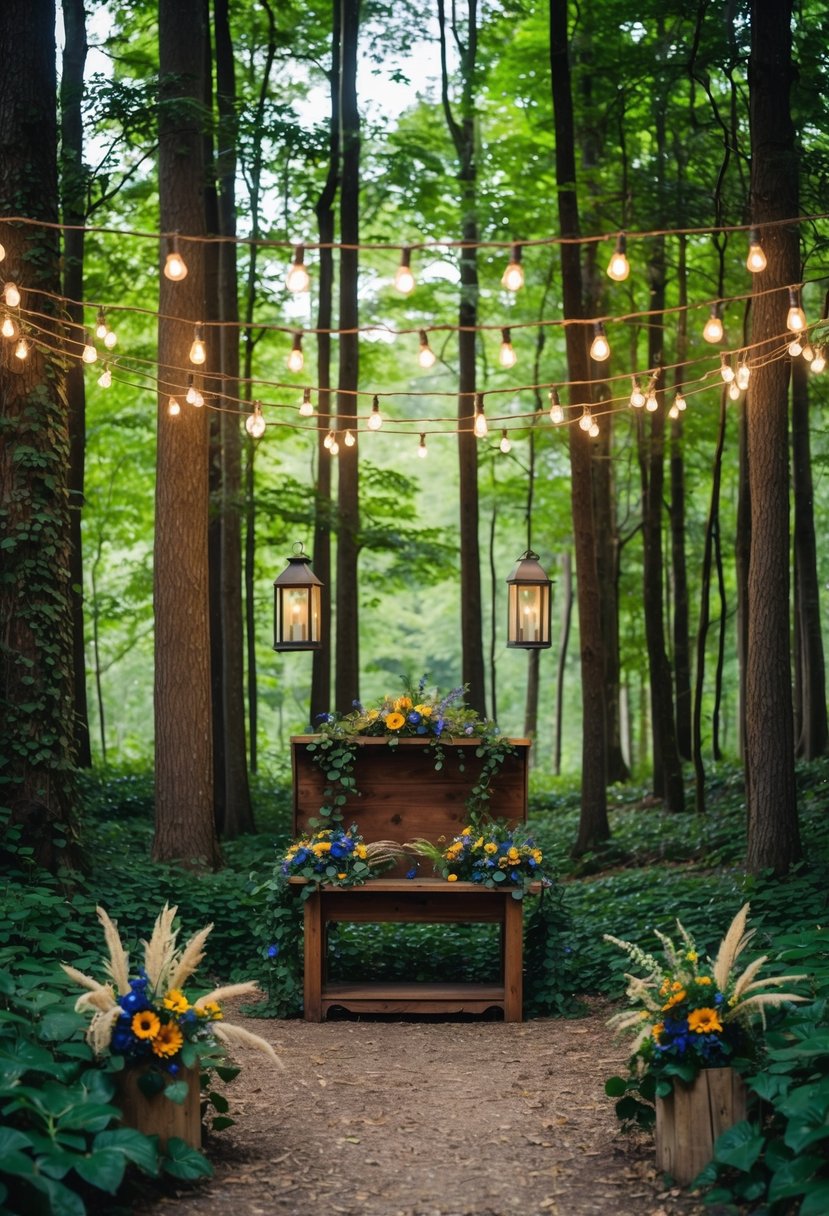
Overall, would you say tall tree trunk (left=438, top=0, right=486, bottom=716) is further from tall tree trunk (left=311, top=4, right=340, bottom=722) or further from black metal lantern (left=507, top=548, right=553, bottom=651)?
black metal lantern (left=507, top=548, right=553, bottom=651)

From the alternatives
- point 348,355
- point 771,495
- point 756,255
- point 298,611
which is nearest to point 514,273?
point 756,255

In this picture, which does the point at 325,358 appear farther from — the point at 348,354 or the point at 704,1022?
the point at 704,1022

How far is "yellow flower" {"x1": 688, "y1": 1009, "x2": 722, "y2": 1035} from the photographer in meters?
4.56

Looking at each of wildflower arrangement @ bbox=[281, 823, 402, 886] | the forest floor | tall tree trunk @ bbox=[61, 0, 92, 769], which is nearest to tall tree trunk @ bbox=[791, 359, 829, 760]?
the forest floor

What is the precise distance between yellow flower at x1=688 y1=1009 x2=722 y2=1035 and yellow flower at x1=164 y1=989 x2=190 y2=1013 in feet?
6.02

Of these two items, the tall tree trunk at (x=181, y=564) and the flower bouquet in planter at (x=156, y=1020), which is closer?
the flower bouquet in planter at (x=156, y=1020)

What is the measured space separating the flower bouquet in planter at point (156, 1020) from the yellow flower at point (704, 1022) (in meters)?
1.52

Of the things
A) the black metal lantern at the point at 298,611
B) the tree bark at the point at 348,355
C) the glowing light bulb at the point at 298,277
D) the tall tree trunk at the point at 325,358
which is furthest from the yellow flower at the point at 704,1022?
the tall tree trunk at the point at 325,358

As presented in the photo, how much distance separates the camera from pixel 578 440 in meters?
12.5

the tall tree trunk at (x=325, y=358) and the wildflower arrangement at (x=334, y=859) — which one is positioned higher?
the tall tree trunk at (x=325, y=358)

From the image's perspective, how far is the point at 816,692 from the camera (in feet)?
45.1

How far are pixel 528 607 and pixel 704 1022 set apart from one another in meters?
4.26

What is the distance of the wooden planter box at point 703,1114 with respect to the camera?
4.51 m

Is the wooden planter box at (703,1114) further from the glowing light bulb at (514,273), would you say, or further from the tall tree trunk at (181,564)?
the tall tree trunk at (181,564)
